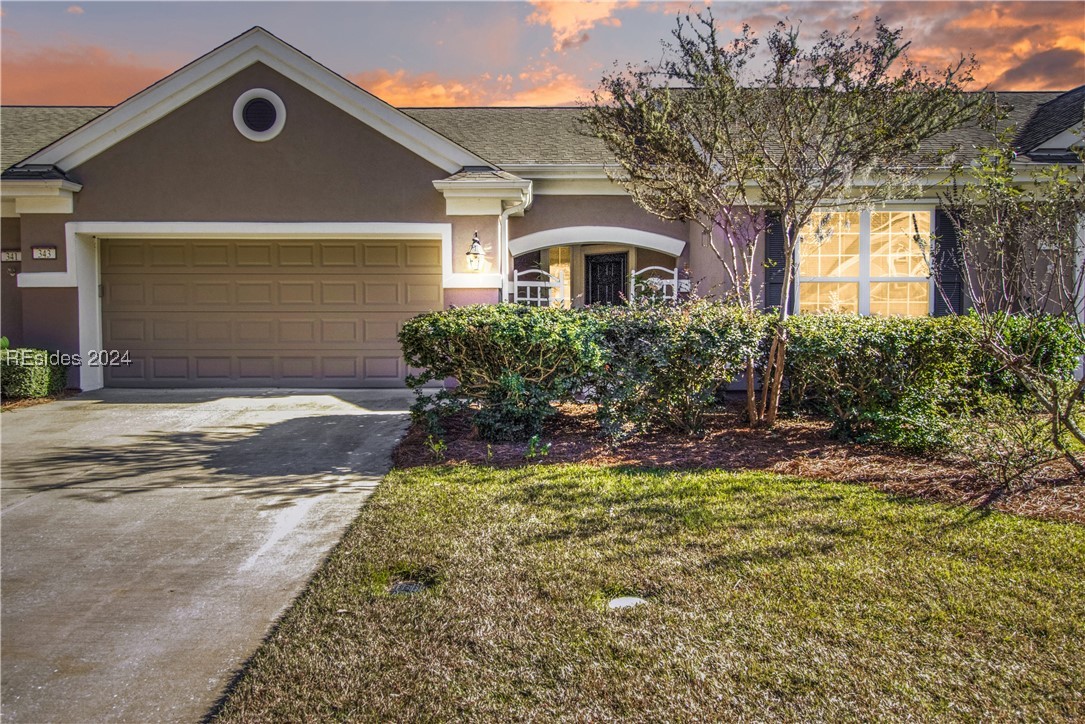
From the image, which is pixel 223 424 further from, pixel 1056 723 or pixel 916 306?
pixel 916 306

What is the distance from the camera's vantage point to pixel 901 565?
13.1ft

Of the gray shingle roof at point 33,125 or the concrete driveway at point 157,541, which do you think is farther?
the gray shingle roof at point 33,125

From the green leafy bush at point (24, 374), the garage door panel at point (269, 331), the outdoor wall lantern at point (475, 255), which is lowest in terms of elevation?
the green leafy bush at point (24, 374)

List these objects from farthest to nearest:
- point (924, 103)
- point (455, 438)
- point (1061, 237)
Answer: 1. point (455, 438)
2. point (924, 103)
3. point (1061, 237)

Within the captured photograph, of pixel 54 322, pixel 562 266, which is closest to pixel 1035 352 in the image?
pixel 562 266

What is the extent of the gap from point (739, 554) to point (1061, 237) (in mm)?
3669

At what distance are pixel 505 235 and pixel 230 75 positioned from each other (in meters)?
4.80

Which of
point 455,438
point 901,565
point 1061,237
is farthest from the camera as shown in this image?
point 455,438

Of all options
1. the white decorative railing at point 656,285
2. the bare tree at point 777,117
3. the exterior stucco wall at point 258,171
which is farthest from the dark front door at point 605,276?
the bare tree at point 777,117

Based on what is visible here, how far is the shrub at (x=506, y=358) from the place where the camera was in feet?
22.5

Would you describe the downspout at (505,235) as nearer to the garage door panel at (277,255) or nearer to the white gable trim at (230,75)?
the white gable trim at (230,75)

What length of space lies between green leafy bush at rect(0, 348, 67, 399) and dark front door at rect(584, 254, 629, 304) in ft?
29.1

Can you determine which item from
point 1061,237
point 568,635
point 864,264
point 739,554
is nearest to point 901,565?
point 739,554

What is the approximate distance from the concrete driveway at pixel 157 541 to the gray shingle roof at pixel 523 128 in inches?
227
